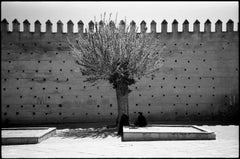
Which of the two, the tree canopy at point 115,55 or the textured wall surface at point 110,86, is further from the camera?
the textured wall surface at point 110,86

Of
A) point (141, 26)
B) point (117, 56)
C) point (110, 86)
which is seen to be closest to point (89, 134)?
point (117, 56)

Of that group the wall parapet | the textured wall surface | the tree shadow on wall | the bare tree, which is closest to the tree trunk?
the bare tree

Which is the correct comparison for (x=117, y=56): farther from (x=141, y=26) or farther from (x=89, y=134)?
(x=141, y=26)

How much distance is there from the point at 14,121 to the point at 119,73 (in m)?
7.34

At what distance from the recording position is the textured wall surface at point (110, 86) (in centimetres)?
1834

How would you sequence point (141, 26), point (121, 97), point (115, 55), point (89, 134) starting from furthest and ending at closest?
point (141, 26) → point (121, 97) → point (115, 55) → point (89, 134)

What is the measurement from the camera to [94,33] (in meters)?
14.7

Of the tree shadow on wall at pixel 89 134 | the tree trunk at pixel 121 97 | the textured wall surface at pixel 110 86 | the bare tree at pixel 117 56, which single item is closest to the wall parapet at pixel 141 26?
the textured wall surface at pixel 110 86

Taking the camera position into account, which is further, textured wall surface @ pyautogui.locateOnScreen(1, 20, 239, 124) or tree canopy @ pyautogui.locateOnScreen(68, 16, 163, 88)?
textured wall surface @ pyautogui.locateOnScreen(1, 20, 239, 124)

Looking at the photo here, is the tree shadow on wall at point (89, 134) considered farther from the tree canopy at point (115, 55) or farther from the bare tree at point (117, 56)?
the tree canopy at point (115, 55)

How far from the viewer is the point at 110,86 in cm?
1859

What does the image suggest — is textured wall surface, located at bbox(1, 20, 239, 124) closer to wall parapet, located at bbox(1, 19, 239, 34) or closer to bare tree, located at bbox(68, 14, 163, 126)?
wall parapet, located at bbox(1, 19, 239, 34)

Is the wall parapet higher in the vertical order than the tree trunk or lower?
higher

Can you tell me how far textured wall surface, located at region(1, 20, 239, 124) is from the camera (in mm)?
18344
